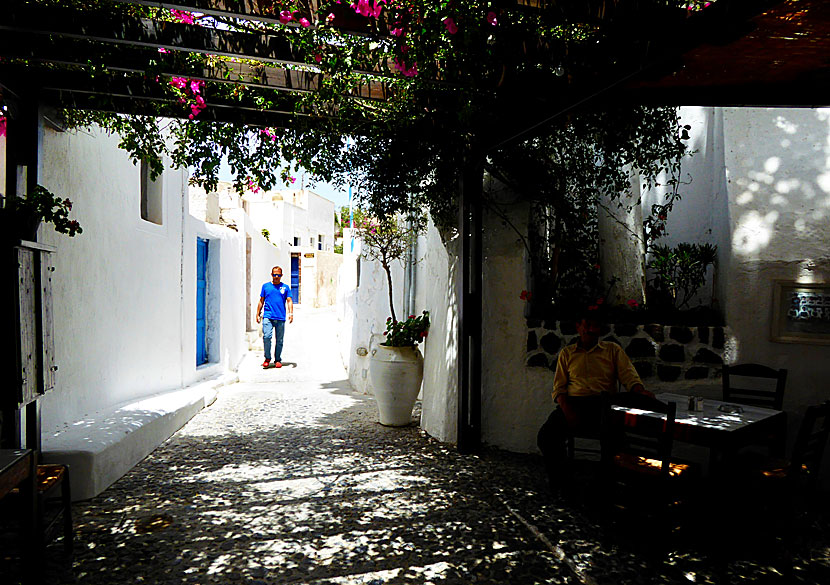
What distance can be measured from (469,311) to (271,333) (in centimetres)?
565

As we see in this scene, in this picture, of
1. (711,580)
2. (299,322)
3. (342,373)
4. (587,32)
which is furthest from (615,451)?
(299,322)

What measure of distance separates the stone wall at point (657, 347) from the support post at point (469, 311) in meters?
0.52

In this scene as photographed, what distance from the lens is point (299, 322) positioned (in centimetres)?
1895

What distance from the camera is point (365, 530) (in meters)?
3.73

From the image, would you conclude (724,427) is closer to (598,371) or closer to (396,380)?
(598,371)

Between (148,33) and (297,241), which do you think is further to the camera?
(297,241)

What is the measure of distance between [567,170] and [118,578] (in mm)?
4851

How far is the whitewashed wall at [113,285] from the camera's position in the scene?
4.71 meters

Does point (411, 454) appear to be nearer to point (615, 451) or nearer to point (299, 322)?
point (615, 451)

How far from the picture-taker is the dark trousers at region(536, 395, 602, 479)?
4.38m

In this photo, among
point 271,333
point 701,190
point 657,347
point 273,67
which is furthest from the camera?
point 271,333

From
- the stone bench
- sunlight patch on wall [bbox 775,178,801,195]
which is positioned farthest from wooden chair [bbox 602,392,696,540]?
the stone bench

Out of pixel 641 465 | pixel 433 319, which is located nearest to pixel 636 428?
pixel 641 465

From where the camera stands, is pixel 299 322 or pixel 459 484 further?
pixel 299 322
